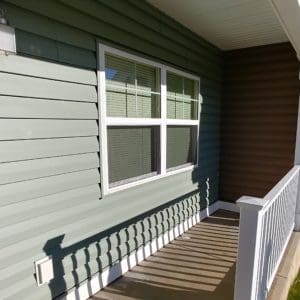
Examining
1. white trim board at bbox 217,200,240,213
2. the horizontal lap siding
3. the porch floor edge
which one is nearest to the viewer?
the horizontal lap siding

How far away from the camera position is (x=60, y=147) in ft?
5.82

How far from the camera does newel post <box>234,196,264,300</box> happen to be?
1302 millimetres

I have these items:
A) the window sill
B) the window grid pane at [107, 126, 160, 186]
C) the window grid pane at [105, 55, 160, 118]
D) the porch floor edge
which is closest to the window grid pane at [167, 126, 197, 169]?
the window sill

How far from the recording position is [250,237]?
1318 mm

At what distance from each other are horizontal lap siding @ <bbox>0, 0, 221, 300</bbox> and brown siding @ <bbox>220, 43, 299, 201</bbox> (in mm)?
1830

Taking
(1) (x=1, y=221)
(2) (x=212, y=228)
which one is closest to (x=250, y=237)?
(1) (x=1, y=221)

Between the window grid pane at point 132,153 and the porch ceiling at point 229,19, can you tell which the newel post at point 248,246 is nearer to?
the window grid pane at point 132,153

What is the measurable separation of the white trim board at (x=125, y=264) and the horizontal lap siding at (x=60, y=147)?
7 cm

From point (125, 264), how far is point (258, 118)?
2.82m

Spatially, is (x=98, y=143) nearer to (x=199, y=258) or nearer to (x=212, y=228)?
(x=199, y=258)

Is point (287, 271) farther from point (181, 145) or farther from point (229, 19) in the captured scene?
point (229, 19)

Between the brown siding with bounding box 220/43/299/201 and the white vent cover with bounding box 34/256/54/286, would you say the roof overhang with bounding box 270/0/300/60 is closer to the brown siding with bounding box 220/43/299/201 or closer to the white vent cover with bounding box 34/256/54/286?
the brown siding with bounding box 220/43/299/201

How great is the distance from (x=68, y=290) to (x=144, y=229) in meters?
0.96

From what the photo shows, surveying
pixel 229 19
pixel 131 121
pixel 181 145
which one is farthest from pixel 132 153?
pixel 229 19
